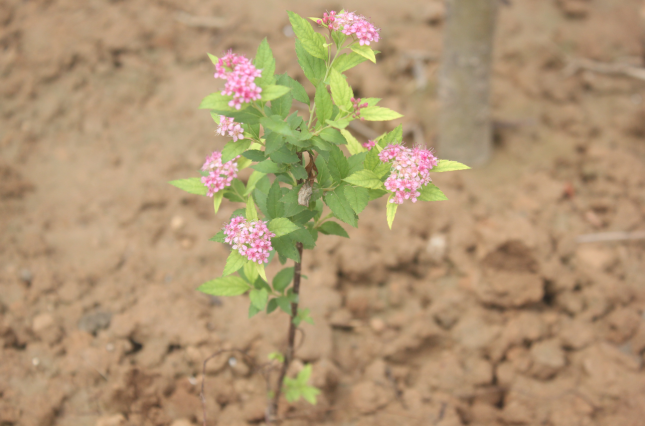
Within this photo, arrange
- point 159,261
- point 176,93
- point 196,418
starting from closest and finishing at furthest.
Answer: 1. point 196,418
2. point 159,261
3. point 176,93

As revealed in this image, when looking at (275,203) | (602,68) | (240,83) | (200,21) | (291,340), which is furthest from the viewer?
(200,21)

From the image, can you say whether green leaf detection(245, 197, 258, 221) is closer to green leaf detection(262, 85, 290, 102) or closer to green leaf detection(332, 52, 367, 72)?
green leaf detection(262, 85, 290, 102)

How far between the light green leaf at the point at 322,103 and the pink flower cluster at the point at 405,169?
0.20 metres

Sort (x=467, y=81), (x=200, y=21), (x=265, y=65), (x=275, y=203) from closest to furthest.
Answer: (x=265, y=65) → (x=275, y=203) → (x=467, y=81) → (x=200, y=21)

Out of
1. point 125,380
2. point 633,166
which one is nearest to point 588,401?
point 633,166

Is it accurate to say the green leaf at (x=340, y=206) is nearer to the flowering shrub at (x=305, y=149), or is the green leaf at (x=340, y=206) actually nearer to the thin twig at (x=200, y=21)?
the flowering shrub at (x=305, y=149)

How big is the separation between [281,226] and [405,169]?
42cm

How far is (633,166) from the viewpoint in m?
3.46

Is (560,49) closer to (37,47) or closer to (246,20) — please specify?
(246,20)

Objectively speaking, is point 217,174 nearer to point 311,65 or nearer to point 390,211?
point 311,65

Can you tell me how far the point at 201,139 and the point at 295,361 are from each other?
6.09 feet

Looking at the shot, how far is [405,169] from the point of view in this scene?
1435 mm

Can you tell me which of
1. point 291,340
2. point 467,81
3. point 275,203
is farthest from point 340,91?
point 467,81

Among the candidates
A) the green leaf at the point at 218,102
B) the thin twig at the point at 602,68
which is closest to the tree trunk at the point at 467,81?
the thin twig at the point at 602,68
